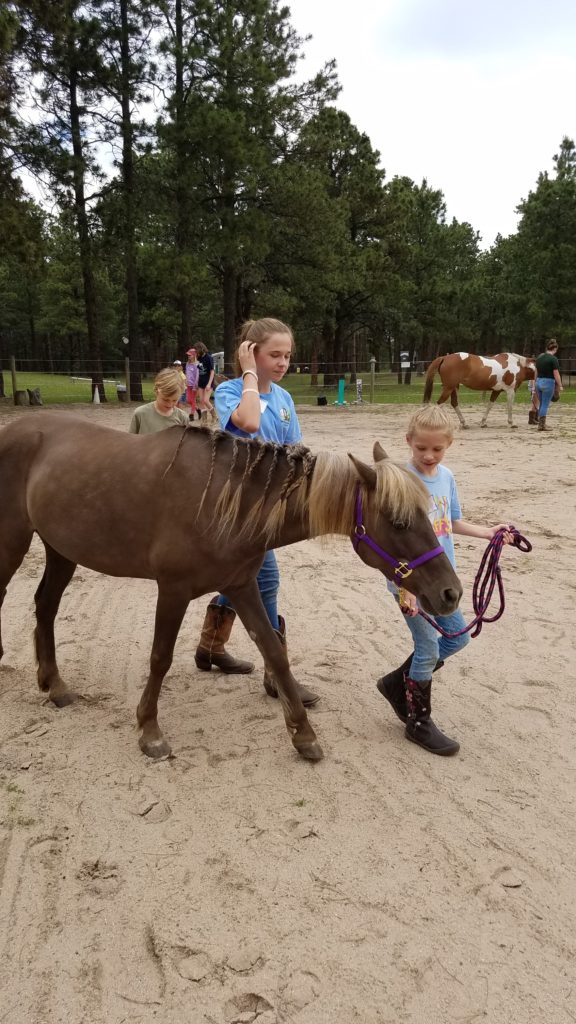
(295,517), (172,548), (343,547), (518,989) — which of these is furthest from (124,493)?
(343,547)

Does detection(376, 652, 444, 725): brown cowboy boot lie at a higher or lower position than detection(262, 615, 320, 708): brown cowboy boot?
higher

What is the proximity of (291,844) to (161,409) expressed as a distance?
330 centimetres

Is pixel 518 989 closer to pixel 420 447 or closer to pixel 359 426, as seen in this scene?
pixel 420 447

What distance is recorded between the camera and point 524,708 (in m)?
3.16

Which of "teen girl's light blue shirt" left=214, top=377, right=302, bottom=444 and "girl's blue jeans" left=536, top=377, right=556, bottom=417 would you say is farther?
"girl's blue jeans" left=536, top=377, right=556, bottom=417

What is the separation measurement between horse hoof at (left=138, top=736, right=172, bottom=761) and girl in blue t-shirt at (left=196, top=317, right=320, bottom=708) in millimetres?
720

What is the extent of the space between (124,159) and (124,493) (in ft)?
70.5

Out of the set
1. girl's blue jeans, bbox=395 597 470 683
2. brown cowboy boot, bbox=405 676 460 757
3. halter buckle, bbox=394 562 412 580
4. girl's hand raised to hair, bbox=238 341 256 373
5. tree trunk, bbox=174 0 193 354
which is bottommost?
brown cowboy boot, bbox=405 676 460 757

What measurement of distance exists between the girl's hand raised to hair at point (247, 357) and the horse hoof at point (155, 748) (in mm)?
1785

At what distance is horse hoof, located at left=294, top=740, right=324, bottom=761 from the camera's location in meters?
2.72

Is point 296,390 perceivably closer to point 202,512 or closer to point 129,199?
point 129,199

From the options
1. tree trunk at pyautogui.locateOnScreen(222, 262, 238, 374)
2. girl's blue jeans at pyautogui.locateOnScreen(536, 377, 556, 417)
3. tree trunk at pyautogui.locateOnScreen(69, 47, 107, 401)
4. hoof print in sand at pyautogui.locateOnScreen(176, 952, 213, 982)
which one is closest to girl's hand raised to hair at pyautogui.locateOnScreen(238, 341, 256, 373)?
hoof print in sand at pyautogui.locateOnScreen(176, 952, 213, 982)

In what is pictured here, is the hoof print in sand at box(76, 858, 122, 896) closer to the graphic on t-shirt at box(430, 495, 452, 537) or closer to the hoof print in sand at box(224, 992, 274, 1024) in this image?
the hoof print in sand at box(224, 992, 274, 1024)

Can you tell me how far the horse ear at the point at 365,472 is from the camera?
237 centimetres
